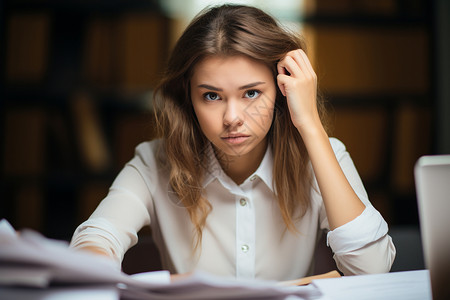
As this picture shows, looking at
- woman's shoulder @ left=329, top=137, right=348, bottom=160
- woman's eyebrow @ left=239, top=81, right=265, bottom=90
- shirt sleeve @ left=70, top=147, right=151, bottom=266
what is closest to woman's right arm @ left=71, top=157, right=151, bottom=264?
shirt sleeve @ left=70, top=147, right=151, bottom=266

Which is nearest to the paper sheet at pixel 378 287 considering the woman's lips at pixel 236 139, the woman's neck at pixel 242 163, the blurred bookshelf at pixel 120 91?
the woman's lips at pixel 236 139

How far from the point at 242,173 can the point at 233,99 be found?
12.1 inches

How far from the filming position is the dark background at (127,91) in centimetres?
230

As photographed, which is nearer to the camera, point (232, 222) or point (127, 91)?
point (232, 222)

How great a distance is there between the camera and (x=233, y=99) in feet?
3.27

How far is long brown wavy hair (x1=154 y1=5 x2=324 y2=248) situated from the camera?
3.49ft

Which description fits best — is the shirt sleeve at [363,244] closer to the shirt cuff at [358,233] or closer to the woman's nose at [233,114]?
the shirt cuff at [358,233]

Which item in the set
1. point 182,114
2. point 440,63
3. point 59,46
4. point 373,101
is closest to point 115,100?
point 59,46

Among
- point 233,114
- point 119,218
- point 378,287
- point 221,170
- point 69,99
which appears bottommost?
point 378,287

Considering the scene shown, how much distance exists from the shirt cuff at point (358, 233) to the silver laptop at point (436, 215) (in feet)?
1.24

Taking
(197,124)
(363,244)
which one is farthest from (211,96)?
(363,244)

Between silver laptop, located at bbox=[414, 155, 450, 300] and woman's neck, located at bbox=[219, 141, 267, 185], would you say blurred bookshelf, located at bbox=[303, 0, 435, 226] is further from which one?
silver laptop, located at bbox=[414, 155, 450, 300]

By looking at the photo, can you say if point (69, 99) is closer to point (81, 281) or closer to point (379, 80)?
point (379, 80)

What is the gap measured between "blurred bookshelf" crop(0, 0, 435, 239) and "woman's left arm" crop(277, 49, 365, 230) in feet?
4.31
